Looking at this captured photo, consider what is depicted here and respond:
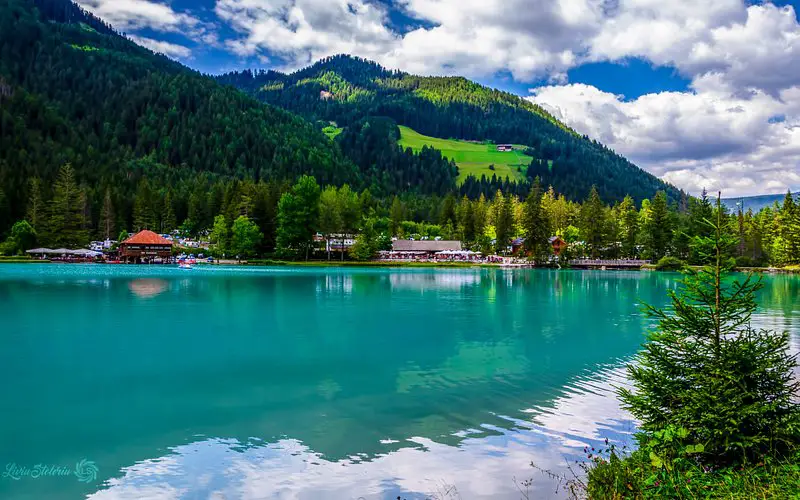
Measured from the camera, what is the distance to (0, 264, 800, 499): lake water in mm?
9461

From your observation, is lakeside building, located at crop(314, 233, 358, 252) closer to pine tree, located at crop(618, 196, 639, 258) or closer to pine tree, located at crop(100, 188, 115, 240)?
pine tree, located at crop(100, 188, 115, 240)

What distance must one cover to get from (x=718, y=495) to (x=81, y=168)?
195 meters

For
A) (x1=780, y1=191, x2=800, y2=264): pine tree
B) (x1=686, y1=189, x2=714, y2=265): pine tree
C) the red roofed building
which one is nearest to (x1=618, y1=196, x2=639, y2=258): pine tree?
(x1=686, y1=189, x2=714, y2=265): pine tree

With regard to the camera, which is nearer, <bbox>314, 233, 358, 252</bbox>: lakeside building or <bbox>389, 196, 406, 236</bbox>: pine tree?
→ <bbox>314, 233, 358, 252</bbox>: lakeside building

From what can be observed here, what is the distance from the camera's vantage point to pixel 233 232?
113812mm

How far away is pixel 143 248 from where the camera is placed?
116875 mm

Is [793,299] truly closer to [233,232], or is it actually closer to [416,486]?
[416,486]

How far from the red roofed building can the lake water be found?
89044 millimetres

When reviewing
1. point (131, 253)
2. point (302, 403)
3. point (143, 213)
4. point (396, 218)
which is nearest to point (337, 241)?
point (396, 218)

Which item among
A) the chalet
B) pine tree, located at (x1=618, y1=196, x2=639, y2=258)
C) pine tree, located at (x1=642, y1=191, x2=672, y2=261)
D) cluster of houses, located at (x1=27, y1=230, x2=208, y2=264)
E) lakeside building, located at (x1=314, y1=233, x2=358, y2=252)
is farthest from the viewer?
the chalet

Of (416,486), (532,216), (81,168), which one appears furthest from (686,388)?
(81,168)

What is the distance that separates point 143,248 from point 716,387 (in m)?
124
